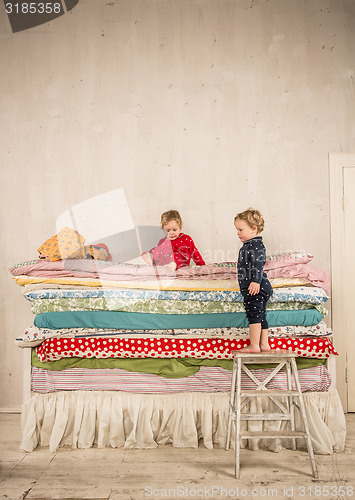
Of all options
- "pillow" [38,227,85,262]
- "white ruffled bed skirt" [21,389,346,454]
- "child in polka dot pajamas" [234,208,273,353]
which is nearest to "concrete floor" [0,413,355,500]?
"white ruffled bed skirt" [21,389,346,454]

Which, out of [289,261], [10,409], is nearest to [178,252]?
[289,261]

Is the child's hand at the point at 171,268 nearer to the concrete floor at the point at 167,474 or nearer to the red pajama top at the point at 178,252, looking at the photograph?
the red pajama top at the point at 178,252

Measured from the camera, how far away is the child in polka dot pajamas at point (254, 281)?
2451 millimetres

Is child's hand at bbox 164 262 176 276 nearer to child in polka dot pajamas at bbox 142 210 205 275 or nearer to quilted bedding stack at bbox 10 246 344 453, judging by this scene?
quilted bedding stack at bbox 10 246 344 453

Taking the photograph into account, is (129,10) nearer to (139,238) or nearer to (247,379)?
(139,238)

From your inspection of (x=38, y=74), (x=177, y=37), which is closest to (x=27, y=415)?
(x=38, y=74)

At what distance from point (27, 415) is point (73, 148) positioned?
1.90 metres

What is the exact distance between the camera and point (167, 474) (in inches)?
88.2

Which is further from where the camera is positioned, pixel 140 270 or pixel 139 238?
pixel 139 238

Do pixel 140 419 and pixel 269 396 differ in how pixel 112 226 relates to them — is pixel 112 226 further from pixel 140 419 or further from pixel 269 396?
pixel 269 396

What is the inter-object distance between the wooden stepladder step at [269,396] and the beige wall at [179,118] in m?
1.12

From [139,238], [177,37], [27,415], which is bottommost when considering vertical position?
[27,415]

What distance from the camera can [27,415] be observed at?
2.60 m

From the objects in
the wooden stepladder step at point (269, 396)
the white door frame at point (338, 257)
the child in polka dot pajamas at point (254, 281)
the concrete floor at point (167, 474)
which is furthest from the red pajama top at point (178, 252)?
the concrete floor at point (167, 474)
